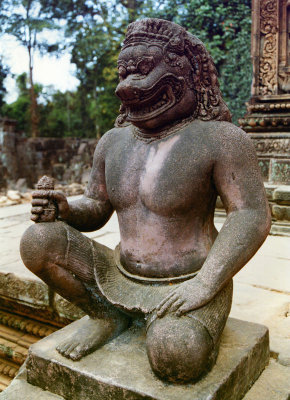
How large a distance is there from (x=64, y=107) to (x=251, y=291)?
19.4 m

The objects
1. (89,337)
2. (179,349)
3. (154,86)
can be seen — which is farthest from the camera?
(89,337)

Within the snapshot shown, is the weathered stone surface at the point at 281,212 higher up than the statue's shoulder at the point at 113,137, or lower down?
lower down

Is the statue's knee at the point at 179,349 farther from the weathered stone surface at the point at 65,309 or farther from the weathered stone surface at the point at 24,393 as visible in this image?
the weathered stone surface at the point at 65,309

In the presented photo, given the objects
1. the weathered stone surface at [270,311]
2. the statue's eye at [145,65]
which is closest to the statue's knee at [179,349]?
the weathered stone surface at [270,311]

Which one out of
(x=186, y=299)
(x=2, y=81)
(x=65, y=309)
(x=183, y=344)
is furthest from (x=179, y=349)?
(x=2, y=81)

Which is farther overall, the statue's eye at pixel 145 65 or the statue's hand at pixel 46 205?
the statue's hand at pixel 46 205

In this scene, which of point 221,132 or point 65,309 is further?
point 65,309

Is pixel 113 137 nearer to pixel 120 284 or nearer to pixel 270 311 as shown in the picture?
pixel 120 284

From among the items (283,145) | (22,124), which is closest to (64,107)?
(22,124)

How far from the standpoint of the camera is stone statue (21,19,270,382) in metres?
1.59

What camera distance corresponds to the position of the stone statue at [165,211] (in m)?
1.59

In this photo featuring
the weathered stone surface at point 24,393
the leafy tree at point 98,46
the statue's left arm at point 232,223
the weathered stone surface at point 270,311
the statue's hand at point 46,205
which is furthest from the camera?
the leafy tree at point 98,46

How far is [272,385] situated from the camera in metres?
1.69

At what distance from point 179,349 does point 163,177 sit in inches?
25.2
